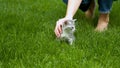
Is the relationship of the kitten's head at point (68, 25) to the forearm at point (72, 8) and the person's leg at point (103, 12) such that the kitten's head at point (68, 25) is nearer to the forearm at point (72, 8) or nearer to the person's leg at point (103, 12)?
the forearm at point (72, 8)

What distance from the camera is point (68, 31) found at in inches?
113

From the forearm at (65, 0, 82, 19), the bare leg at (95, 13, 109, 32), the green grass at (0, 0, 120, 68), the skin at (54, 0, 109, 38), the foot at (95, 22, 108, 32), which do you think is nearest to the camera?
the green grass at (0, 0, 120, 68)

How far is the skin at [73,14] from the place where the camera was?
2807 mm

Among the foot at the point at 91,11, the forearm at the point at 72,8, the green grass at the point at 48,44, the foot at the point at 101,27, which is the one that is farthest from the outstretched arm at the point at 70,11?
the foot at the point at 91,11

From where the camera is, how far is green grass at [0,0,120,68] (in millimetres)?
2490

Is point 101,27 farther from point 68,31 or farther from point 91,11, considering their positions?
point 68,31

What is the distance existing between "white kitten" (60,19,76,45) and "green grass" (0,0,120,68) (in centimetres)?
5

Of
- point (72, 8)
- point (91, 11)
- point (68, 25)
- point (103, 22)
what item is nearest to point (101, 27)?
point (103, 22)

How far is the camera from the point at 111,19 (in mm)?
3914

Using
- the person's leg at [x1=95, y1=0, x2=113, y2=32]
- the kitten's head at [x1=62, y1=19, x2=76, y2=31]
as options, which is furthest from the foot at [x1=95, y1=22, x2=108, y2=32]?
the kitten's head at [x1=62, y1=19, x2=76, y2=31]

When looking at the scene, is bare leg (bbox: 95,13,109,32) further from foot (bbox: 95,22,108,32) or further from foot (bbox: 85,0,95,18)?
foot (bbox: 85,0,95,18)

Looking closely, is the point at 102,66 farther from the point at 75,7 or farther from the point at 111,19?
the point at 111,19

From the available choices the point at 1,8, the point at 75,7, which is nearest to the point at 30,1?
the point at 1,8

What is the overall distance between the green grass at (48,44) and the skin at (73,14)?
7 cm
